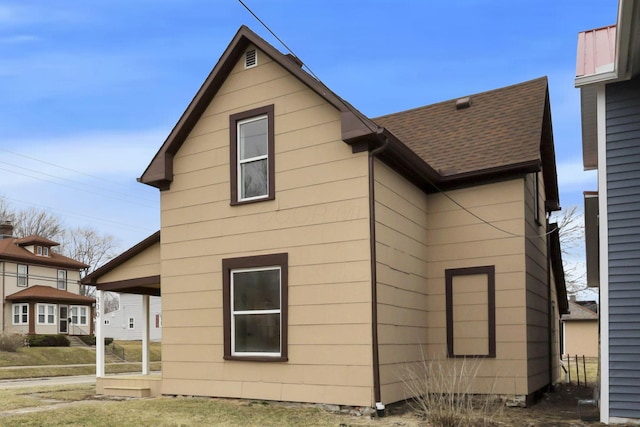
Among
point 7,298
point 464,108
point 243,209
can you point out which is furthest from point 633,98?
point 7,298

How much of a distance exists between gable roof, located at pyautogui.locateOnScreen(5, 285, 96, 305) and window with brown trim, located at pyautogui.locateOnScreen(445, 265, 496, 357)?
3416cm

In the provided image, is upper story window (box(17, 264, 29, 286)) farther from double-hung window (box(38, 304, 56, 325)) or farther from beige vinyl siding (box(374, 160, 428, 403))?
beige vinyl siding (box(374, 160, 428, 403))

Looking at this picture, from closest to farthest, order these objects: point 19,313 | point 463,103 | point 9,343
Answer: point 463,103
point 9,343
point 19,313

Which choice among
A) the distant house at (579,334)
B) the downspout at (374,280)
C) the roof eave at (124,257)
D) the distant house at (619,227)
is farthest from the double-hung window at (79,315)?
the distant house at (619,227)

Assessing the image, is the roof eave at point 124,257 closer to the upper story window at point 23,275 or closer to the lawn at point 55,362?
the lawn at point 55,362

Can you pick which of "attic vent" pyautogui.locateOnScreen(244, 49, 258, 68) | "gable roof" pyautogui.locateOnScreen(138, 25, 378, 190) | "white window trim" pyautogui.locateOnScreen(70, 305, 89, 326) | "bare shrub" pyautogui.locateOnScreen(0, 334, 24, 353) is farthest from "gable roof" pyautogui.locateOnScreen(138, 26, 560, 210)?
"white window trim" pyautogui.locateOnScreen(70, 305, 89, 326)

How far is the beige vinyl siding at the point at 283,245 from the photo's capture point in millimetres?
9938

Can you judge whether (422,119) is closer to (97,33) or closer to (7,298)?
(97,33)

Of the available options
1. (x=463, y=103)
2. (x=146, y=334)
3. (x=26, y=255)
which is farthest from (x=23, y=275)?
(x=463, y=103)

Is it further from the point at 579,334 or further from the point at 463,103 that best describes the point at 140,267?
the point at 579,334

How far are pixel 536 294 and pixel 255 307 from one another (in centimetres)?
597

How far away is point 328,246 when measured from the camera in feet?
33.6

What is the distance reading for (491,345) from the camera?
11.5 m

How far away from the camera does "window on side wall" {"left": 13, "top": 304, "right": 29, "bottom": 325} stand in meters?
39.5
